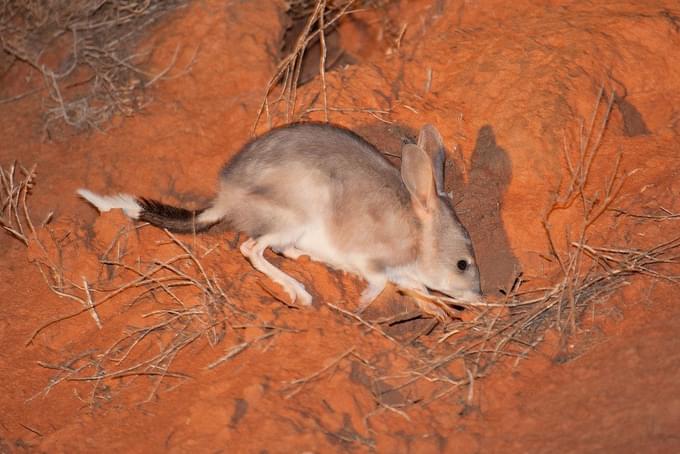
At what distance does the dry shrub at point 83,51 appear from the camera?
589cm

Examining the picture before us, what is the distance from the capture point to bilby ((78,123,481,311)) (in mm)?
4398

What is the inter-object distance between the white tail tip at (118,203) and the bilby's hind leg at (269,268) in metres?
0.61

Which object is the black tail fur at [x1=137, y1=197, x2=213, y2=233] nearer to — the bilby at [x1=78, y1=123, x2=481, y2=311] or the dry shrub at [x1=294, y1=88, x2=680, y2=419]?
the bilby at [x1=78, y1=123, x2=481, y2=311]

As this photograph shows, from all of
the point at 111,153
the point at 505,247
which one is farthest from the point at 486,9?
the point at 111,153

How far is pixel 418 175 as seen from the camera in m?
4.35

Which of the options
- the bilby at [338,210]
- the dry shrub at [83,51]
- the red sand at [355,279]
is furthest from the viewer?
the dry shrub at [83,51]

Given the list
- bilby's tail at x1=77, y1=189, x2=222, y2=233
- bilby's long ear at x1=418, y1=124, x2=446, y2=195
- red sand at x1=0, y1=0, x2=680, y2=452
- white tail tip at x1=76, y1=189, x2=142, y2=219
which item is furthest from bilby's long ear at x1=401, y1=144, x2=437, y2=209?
white tail tip at x1=76, y1=189, x2=142, y2=219

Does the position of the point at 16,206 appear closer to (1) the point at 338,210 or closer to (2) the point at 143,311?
(2) the point at 143,311

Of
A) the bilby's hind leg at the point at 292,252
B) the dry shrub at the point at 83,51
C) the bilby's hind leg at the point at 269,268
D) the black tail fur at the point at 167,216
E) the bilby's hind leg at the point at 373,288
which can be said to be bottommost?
the bilby's hind leg at the point at 373,288

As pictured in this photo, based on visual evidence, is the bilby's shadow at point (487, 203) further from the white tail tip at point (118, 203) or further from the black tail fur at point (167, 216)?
the white tail tip at point (118, 203)

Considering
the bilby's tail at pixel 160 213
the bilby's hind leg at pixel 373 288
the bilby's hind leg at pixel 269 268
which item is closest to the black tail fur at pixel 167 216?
the bilby's tail at pixel 160 213

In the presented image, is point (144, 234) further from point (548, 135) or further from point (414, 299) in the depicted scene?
point (548, 135)

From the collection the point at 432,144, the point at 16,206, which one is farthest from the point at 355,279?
the point at 16,206

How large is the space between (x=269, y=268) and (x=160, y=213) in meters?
0.66
